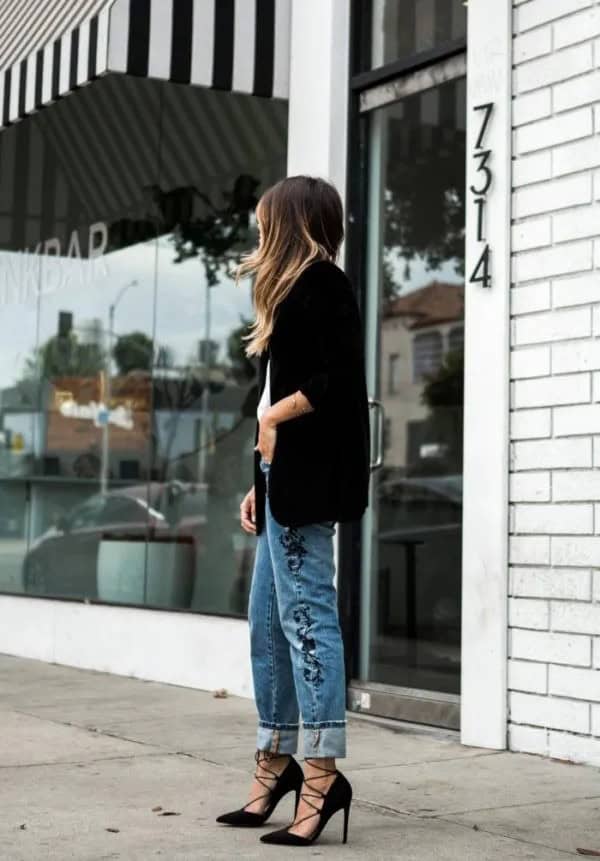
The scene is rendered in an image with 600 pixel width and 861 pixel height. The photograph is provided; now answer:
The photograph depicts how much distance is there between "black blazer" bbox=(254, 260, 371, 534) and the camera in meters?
4.13

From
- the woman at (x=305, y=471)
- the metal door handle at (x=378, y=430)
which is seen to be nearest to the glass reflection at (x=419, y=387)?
the metal door handle at (x=378, y=430)

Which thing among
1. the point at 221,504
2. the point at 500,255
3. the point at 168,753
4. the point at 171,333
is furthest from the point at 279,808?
the point at 171,333

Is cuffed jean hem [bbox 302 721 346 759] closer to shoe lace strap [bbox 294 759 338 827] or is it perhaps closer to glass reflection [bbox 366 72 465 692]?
shoe lace strap [bbox 294 759 338 827]

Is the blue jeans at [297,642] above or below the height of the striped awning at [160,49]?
below

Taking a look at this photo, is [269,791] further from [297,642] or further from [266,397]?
[266,397]

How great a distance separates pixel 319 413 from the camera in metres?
4.15

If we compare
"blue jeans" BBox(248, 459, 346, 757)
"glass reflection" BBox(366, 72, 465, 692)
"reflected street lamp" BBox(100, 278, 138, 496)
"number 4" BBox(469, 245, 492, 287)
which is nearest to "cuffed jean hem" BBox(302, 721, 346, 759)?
"blue jeans" BBox(248, 459, 346, 757)

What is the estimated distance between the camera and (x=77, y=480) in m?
9.84

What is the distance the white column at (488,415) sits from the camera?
230 inches

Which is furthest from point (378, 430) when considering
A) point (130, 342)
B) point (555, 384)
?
point (130, 342)

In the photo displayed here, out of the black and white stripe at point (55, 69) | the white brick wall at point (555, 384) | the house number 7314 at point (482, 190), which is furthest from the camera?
the black and white stripe at point (55, 69)

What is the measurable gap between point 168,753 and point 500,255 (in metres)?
2.36

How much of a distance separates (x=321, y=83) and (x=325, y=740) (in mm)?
3967

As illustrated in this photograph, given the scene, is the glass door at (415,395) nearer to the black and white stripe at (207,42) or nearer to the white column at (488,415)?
the white column at (488,415)
